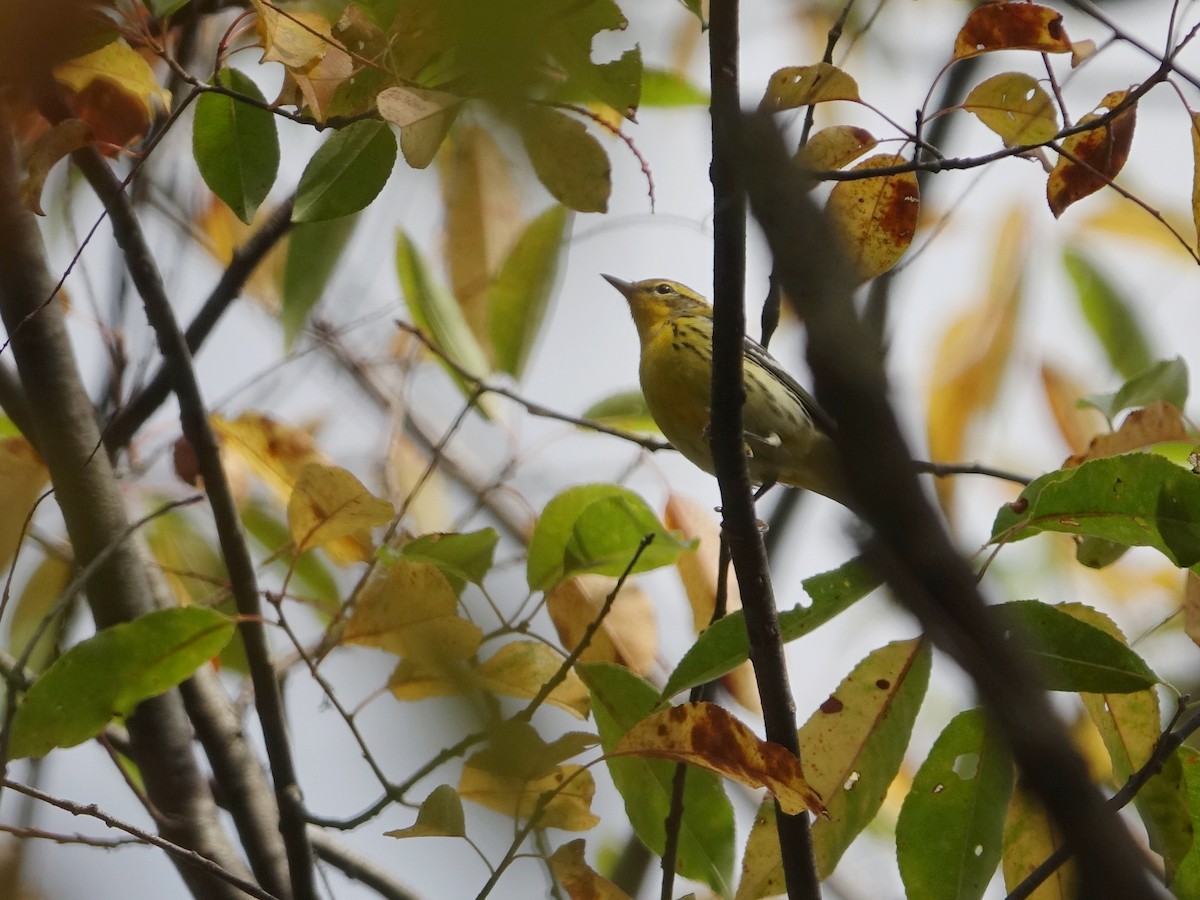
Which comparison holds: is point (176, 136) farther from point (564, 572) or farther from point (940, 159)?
point (940, 159)

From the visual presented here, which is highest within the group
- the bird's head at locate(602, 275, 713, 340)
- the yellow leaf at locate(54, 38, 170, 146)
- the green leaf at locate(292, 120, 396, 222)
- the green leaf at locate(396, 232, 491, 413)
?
the bird's head at locate(602, 275, 713, 340)

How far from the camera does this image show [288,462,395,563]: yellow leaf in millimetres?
1996

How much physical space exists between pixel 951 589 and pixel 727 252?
104 cm

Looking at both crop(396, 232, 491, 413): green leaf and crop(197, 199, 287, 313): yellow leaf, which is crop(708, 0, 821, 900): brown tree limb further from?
crop(197, 199, 287, 313): yellow leaf

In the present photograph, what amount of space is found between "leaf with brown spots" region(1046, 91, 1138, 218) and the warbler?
49.6 inches

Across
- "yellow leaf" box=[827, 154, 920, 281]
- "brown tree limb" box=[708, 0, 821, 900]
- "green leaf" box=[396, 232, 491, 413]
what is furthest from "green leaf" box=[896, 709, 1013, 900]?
"green leaf" box=[396, 232, 491, 413]

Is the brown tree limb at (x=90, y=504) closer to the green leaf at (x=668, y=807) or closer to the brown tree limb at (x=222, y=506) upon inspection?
the brown tree limb at (x=222, y=506)

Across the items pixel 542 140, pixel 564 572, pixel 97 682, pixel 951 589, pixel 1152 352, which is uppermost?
pixel 1152 352

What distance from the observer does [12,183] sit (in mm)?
2078

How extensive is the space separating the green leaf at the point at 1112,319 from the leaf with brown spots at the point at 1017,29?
1700 millimetres

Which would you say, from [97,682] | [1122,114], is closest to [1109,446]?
[1122,114]

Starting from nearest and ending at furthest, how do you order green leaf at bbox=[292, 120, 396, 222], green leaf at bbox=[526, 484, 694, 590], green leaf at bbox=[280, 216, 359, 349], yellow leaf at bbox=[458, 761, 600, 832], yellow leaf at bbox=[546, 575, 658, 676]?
yellow leaf at bbox=[458, 761, 600, 832] → green leaf at bbox=[292, 120, 396, 222] → green leaf at bbox=[526, 484, 694, 590] → yellow leaf at bbox=[546, 575, 658, 676] → green leaf at bbox=[280, 216, 359, 349]

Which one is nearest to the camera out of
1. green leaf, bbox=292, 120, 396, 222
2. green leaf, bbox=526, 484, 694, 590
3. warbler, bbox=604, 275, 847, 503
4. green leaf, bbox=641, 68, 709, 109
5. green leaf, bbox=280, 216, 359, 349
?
green leaf, bbox=292, 120, 396, 222

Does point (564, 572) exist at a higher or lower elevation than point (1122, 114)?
lower
